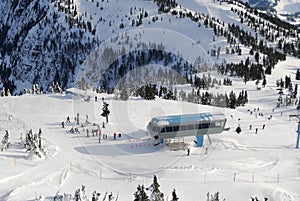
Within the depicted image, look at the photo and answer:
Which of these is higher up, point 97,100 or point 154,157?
point 97,100

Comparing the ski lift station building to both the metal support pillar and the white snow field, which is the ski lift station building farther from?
the white snow field

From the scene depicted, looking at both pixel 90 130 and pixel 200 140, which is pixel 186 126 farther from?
pixel 90 130

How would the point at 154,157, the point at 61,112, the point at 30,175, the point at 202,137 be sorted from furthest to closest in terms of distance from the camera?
the point at 61,112 → the point at 202,137 → the point at 154,157 → the point at 30,175

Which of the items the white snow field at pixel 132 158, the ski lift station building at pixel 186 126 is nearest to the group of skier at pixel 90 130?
the white snow field at pixel 132 158

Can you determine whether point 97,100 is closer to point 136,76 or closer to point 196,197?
point 196,197

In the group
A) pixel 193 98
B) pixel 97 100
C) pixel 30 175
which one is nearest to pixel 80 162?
pixel 30 175


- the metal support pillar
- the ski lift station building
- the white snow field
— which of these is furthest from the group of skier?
the metal support pillar

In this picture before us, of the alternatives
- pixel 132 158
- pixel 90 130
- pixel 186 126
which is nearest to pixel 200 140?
pixel 186 126
